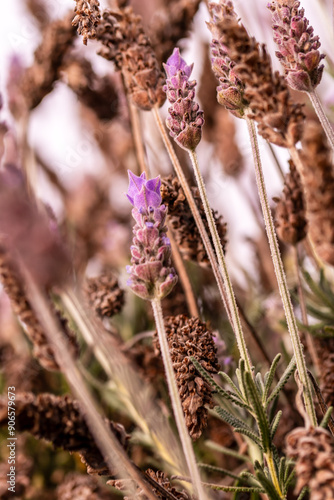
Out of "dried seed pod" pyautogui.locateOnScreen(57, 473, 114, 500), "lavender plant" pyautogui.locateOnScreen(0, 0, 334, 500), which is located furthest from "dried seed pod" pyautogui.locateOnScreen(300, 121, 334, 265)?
"dried seed pod" pyautogui.locateOnScreen(57, 473, 114, 500)

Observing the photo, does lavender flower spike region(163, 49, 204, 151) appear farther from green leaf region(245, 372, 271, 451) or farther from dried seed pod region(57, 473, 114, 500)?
dried seed pod region(57, 473, 114, 500)

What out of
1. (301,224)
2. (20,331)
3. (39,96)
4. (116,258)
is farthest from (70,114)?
(301,224)

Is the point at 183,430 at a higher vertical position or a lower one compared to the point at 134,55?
lower

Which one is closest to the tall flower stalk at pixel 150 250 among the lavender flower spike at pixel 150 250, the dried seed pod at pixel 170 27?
the lavender flower spike at pixel 150 250

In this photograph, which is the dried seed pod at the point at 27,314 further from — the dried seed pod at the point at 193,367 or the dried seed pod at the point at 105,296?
the dried seed pod at the point at 193,367

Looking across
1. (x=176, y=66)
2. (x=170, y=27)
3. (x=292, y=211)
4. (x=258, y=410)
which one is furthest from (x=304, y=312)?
(x=170, y=27)

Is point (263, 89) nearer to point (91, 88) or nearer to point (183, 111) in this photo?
point (183, 111)

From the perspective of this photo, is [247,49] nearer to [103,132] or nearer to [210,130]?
[210,130]
